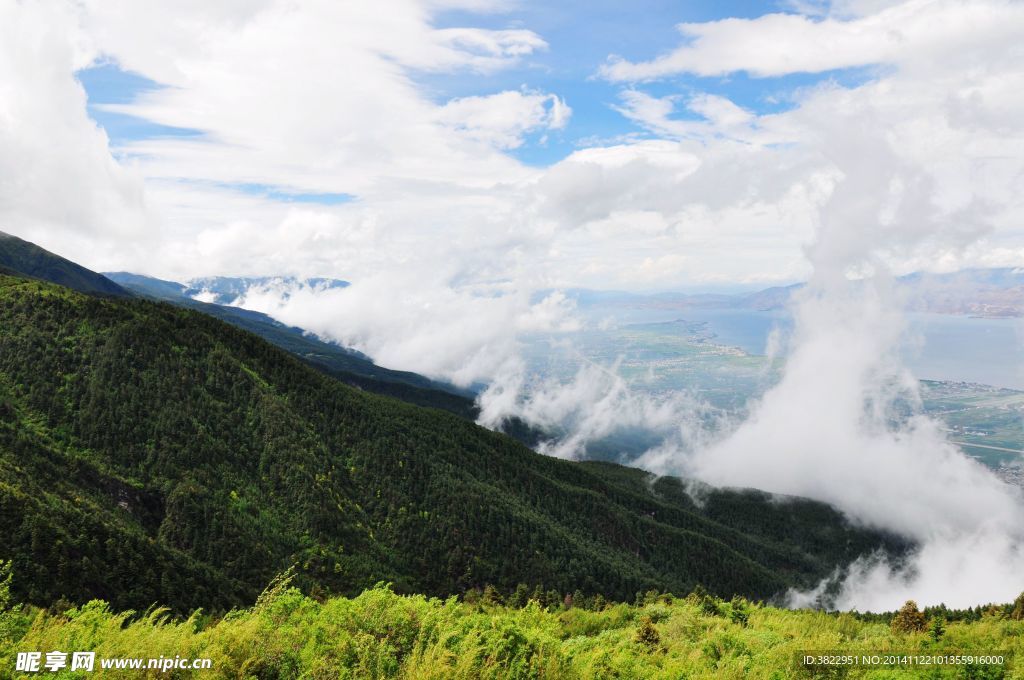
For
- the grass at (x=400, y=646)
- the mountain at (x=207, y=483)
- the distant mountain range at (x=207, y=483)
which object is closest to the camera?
the grass at (x=400, y=646)

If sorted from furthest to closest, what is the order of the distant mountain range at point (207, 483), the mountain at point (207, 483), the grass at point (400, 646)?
the mountain at point (207, 483)
the distant mountain range at point (207, 483)
the grass at point (400, 646)

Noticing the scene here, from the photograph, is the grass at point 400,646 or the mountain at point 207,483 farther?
the mountain at point 207,483

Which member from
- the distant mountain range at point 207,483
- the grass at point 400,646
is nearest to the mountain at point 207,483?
the distant mountain range at point 207,483

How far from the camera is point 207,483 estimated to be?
402 feet

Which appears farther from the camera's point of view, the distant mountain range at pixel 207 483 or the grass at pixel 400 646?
the distant mountain range at pixel 207 483

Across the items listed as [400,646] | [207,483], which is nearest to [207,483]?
[207,483]

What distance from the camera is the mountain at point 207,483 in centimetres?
7731

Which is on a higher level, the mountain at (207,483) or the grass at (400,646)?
the grass at (400,646)

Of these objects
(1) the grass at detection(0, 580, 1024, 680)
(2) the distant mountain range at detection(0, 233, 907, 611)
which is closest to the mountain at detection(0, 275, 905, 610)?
(2) the distant mountain range at detection(0, 233, 907, 611)

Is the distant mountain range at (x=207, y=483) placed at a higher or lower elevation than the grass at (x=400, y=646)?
lower

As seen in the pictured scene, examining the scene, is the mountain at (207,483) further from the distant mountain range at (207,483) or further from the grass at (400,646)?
the grass at (400,646)

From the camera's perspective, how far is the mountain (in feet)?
254

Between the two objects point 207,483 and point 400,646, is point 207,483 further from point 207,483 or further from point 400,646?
point 400,646

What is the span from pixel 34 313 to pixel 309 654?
164314mm
